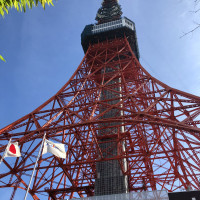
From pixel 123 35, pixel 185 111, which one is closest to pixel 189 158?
pixel 185 111

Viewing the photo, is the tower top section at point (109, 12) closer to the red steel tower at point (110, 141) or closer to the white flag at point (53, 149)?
the red steel tower at point (110, 141)

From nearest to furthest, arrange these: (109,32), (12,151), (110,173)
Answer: (12,151), (110,173), (109,32)

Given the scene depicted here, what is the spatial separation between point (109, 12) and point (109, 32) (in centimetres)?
634

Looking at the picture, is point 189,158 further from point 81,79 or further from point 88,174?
point 81,79

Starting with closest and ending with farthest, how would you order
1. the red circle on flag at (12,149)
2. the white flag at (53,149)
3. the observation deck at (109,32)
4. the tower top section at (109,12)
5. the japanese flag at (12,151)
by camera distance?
1. the japanese flag at (12,151)
2. the red circle on flag at (12,149)
3. the white flag at (53,149)
4. the observation deck at (109,32)
5. the tower top section at (109,12)

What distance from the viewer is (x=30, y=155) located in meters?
11.5

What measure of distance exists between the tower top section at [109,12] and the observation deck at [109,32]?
3.35 metres

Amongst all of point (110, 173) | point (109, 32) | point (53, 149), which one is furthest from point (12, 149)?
point (109, 32)

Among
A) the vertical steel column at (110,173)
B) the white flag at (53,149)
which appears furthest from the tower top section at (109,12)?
the white flag at (53,149)

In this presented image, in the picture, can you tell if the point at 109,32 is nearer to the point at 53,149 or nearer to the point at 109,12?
the point at 109,12

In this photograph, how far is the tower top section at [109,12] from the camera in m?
26.6

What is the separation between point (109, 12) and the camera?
27.7 meters

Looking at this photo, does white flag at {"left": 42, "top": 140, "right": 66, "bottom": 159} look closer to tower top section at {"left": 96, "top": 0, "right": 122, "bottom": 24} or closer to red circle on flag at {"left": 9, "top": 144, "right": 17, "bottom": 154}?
red circle on flag at {"left": 9, "top": 144, "right": 17, "bottom": 154}

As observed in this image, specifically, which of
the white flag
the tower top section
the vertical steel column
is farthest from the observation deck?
the white flag
